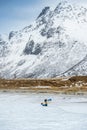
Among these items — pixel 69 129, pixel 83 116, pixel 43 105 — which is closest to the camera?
pixel 69 129

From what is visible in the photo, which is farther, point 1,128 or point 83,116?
point 83,116

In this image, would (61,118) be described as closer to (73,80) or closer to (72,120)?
(72,120)

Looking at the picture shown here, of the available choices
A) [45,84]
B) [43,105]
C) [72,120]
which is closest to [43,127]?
[72,120]

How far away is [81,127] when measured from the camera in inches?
1542

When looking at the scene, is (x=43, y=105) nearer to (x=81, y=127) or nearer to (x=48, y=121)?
(x=48, y=121)

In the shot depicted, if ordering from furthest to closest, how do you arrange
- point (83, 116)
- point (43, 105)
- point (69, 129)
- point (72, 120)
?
1. point (43, 105)
2. point (83, 116)
3. point (72, 120)
4. point (69, 129)

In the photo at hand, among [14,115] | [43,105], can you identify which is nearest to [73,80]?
[43,105]

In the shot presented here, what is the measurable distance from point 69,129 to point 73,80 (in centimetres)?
11765

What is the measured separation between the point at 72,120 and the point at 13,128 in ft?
27.6

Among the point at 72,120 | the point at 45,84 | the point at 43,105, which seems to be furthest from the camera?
the point at 45,84

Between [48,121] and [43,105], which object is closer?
[48,121]

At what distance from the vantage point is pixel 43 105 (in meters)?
66.3

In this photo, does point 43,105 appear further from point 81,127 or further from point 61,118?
point 81,127

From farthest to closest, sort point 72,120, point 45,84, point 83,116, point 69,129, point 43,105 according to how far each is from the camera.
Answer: point 45,84
point 43,105
point 83,116
point 72,120
point 69,129
